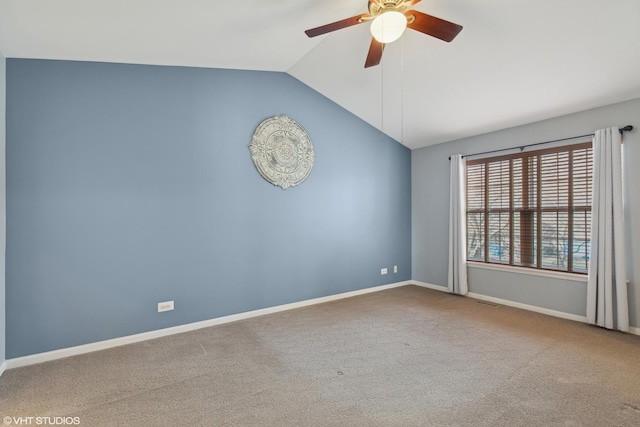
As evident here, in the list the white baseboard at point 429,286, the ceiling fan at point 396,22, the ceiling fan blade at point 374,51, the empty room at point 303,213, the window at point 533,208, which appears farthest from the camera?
the white baseboard at point 429,286

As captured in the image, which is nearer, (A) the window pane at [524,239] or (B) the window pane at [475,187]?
(A) the window pane at [524,239]

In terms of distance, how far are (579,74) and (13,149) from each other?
16.9 feet

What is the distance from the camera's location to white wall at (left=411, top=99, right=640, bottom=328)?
324cm

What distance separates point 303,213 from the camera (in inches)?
166

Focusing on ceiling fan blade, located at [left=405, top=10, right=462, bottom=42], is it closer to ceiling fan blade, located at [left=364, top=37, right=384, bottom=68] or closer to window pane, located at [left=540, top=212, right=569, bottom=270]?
ceiling fan blade, located at [left=364, top=37, right=384, bottom=68]

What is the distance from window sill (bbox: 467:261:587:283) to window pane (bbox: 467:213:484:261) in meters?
0.13

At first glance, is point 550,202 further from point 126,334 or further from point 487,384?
point 126,334

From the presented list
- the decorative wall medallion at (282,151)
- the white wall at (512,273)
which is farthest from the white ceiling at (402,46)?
the decorative wall medallion at (282,151)

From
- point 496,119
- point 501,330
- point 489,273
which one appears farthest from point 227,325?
point 496,119

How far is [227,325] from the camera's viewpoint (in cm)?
353

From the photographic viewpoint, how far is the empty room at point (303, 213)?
223 cm

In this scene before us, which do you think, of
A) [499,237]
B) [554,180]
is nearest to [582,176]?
[554,180]

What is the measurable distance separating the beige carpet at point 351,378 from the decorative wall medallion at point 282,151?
5.86ft

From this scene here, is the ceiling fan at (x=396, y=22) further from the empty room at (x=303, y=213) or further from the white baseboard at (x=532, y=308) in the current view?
the white baseboard at (x=532, y=308)
